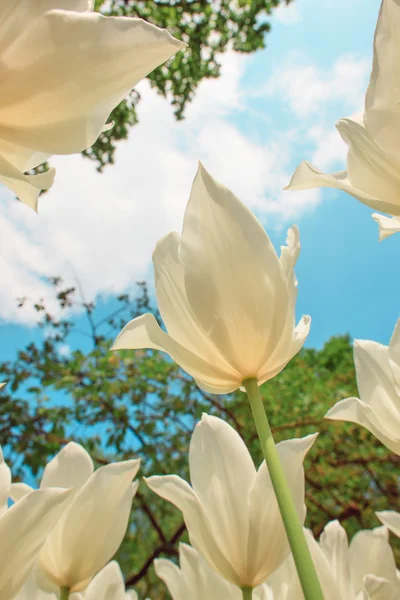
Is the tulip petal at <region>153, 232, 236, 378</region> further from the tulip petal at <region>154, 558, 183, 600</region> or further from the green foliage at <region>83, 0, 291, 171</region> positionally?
the green foliage at <region>83, 0, 291, 171</region>

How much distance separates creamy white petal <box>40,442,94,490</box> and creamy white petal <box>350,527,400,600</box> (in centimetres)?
31

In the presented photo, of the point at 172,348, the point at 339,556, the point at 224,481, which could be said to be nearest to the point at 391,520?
the point at 339,556

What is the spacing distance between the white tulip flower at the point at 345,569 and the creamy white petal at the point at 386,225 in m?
0.28

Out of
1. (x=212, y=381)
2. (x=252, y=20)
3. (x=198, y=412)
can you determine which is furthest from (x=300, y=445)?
(x=252, y=20)

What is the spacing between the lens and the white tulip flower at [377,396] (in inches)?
18.6

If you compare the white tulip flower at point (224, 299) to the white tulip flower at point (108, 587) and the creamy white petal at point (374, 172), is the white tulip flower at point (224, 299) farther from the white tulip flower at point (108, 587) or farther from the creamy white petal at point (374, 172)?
the white tulip flower at point (108, 587)

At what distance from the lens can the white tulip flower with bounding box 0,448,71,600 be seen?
38 cm

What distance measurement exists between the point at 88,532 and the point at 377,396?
1.05 feet

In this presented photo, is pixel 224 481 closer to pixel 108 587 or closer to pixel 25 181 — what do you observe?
pixel 108 587

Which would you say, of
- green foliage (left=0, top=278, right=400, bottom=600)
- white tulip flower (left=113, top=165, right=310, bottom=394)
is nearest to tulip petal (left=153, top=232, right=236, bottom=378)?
white tulip flower (left=113, top=165, right=310, bottom=394)

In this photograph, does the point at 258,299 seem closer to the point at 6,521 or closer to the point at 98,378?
the point at 6,521

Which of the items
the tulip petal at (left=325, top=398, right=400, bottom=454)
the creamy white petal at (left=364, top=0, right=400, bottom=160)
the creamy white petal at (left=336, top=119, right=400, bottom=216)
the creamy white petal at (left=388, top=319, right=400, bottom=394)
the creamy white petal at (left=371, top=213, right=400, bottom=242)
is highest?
the creamy white petal at (left=364, top=0, right=400, bottom=160)

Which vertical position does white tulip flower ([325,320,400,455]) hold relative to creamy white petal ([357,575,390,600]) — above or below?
above

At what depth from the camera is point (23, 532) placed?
391 millimetres
